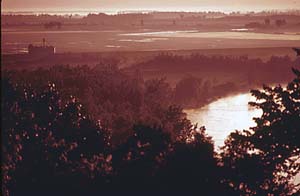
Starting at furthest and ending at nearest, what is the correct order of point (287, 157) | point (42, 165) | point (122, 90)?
point (122, 90)
point (287, 157)
point (42, 165)

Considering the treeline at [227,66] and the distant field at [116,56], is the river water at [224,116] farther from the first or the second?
the distant field at [116,56]

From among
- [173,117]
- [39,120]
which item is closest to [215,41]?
[173,117]

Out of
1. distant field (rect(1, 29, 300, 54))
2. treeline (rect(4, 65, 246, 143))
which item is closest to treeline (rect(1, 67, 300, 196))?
treeline (rect(4, 65, 246, 143))

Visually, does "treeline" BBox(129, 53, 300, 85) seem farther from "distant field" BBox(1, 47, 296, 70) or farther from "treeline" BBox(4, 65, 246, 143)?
"treeline" BBox(4, 65, 246, 143)

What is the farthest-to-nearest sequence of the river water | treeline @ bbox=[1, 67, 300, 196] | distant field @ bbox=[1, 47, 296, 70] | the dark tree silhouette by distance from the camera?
1. distant field @ bbox=[1, 47, 296, 70]
2. the river water
3. the dark tree silhouette
4. treeline @ bbox=[1, 67, 300, 196]

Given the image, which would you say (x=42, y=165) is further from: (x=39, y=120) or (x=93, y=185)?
(x=39, y=120)

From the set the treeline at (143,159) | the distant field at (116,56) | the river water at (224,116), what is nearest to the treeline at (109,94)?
the river water at (224,116)

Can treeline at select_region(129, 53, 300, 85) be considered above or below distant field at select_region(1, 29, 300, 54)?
below
